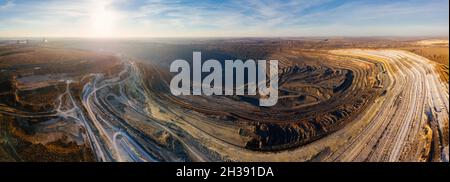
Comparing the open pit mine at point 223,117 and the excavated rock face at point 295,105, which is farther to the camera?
the excavated rock face at point 295,105

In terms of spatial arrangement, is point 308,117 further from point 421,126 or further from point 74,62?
point 74,62
